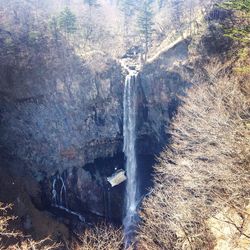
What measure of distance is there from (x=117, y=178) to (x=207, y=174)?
623 inches

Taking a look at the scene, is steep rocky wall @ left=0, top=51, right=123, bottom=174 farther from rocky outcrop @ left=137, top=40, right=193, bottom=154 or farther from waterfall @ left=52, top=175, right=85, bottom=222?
rocky outcrop @ left=137, top=40, right=193, bottom=154

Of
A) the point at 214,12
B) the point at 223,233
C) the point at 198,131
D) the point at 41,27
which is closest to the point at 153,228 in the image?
the point at 223,233

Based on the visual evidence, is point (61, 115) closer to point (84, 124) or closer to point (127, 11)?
point (84, 124)

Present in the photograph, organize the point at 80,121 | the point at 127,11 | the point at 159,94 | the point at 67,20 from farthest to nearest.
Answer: the point at 127,11
the point at 67,20
the point at 80,121
the point at 159,94

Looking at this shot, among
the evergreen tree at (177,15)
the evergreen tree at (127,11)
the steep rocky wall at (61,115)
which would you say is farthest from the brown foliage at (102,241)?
the evergreen tree at (127,11)

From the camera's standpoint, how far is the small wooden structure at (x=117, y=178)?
31.9m

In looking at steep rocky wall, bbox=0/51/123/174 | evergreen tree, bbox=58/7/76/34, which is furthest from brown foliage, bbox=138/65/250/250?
evergreen tree, bbox=58/7/76/34

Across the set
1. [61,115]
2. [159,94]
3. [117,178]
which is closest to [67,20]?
[61,115]

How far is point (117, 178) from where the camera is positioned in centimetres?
3206

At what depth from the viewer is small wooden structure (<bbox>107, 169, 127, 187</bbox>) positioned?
105ft

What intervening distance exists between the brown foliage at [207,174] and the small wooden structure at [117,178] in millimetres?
11127

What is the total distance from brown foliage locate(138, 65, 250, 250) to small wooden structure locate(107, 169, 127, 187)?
36.5 feet

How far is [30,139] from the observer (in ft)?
99.1

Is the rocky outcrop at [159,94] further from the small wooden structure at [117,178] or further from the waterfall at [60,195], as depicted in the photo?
the waterfall at [60,195]
